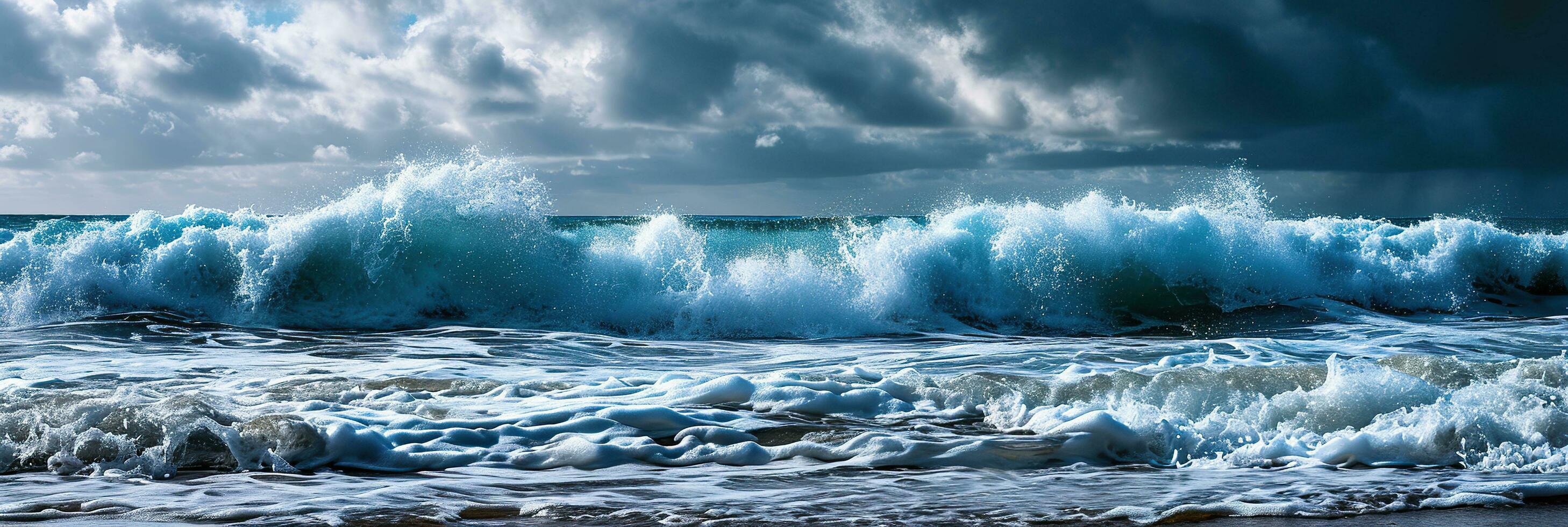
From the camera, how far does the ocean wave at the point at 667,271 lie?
10734 millimetres

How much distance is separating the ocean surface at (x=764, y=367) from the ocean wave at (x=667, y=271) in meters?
0.04

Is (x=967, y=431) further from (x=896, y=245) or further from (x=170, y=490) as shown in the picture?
(x=896, y=245)

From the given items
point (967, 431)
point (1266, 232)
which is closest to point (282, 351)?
point (967, 431)

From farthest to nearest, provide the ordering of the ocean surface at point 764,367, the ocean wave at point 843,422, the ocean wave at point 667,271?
1. the ocean wave at point 667,271
2. the ocean wave at point 843,422
3. the ocean surface at point 764,367

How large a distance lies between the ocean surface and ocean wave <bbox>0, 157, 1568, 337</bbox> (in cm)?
4

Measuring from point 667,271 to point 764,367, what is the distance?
4.51 m

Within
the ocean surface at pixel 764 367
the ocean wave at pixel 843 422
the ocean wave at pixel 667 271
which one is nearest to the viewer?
the ocean surface at pixel 764 367

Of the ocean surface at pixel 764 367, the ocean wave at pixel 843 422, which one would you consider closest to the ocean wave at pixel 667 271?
the ocean surface at pixel 764 367

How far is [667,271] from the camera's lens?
1167 centimetres

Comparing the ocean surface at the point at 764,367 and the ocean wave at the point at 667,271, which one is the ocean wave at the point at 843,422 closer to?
the ocean surface at the point at 764,367

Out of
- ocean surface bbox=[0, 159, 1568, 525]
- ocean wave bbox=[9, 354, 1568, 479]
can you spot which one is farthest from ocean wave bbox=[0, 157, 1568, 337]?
ocean wave bbox=[9, 354, 1568, 479]

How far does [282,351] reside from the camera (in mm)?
8250

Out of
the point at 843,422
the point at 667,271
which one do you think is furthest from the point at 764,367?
the point at 667,271

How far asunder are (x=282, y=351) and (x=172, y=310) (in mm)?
3426
